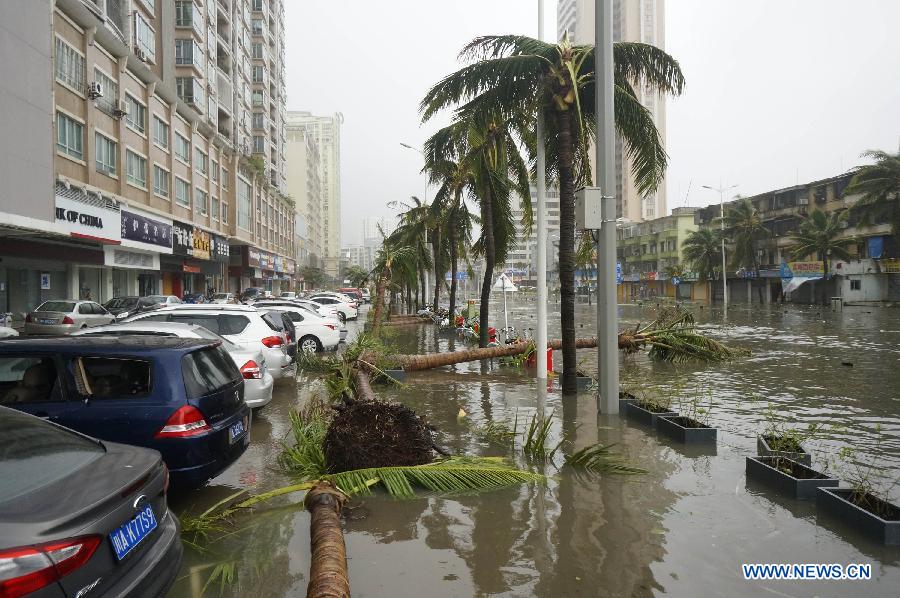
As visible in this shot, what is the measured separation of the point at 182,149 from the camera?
139 ft

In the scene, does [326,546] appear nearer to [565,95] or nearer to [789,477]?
[789,477]

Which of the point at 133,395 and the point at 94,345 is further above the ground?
the point at 94,345

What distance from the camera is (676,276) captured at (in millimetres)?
79812

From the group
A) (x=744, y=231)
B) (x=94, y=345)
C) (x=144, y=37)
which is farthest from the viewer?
(x=744, y=231)

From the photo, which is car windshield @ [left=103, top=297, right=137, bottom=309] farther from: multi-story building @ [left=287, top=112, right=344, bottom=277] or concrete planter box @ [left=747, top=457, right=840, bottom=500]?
multi-story building @ [left=287, top=112, right=344, bottom=277]

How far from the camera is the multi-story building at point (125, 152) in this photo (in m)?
23.3

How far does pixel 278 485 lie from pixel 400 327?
25121mm

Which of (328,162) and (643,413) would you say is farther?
(328,162)

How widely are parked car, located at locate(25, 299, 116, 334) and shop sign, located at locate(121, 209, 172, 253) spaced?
7641 millimetres

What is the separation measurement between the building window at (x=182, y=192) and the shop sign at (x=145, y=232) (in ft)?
16.3

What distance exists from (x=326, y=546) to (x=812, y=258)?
68.4 meters

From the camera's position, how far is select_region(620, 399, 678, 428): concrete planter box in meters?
8.75

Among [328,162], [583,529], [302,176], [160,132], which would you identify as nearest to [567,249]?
[583,529]

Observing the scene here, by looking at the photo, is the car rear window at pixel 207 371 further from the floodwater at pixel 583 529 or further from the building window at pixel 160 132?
the building window at pixel 160 132
